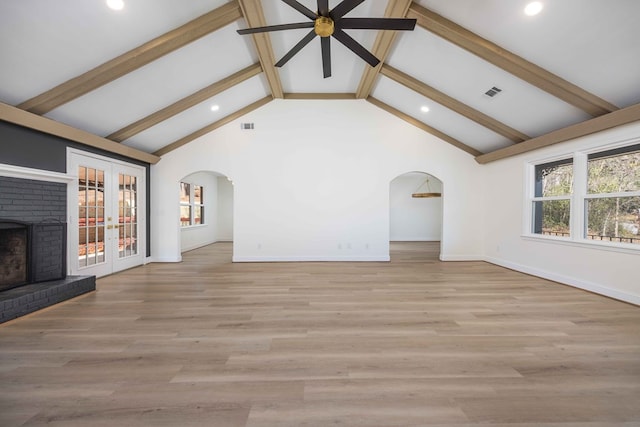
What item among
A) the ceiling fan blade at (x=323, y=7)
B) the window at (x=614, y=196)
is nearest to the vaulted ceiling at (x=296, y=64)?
the window at (x=614, y=196)

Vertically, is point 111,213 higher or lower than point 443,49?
lower

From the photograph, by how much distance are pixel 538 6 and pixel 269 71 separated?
388 cm

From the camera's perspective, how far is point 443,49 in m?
3.95

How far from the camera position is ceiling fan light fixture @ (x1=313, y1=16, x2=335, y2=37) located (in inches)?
106

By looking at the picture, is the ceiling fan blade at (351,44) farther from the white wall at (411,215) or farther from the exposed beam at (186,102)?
the white wall at (411,215)

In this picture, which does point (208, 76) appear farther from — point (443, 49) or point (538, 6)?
point (538, 6)

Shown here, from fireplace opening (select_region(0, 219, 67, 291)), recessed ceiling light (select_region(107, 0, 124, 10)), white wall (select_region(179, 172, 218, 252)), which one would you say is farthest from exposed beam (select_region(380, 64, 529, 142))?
white wall (select_region(179, 172, 218, 252))

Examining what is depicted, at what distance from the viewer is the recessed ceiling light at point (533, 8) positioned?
2821mm

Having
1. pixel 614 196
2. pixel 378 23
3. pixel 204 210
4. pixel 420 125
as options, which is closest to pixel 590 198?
pixel 614 196

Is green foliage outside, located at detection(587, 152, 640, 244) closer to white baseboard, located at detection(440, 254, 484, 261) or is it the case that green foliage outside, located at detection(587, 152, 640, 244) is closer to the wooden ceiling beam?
white baseboard, located at detection(440, 254, 484, 261)

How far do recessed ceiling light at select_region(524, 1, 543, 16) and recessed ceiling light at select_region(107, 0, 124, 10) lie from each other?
13.9 feet

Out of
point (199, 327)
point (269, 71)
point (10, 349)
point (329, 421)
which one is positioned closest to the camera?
point (329, 421)

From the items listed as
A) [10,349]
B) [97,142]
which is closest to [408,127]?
[97,142]

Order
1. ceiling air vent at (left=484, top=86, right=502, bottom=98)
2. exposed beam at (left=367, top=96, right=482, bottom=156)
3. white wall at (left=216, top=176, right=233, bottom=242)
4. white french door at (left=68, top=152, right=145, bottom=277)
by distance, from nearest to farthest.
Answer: ceiling air vent at (left=484, top=86, right=502, bottom=98), white french door at (left=68, top=152, right=145, bottom=277), exposed beam at (left=367, top=96, right=482, bottom=156), white wall at (left=216, top=176, right=233, bottom=242)
